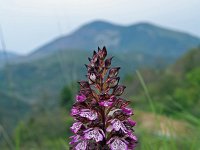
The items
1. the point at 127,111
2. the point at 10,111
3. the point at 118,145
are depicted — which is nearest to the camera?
the point at 118,145

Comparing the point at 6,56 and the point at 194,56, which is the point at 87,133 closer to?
the point at 6,56

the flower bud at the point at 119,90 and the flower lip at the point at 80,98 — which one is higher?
the flower bud at the point at 119,90

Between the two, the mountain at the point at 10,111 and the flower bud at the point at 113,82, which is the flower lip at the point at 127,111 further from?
the mountain at the point at 10,111

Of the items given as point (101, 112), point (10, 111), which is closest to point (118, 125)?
point (101, 112)

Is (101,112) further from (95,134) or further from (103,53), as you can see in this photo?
(103,53)

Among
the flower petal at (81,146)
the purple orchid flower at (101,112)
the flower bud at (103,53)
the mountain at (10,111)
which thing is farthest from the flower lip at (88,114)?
the mountain at (10,111)

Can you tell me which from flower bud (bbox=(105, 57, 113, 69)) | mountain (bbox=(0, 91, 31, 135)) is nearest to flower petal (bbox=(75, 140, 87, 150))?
flower bud (bbox=(105, 57, 113, 69))

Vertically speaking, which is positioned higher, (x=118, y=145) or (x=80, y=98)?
(x=80, y=98)

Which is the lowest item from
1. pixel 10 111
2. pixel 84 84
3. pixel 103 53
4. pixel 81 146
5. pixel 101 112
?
pixel 10 111

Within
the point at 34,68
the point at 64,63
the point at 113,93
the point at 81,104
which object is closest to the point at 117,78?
the point at 113,93

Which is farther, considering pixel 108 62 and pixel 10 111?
pixel 10 111
